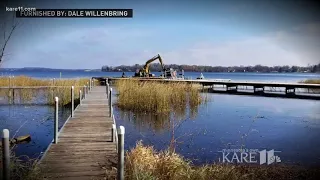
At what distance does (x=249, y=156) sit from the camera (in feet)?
17.1

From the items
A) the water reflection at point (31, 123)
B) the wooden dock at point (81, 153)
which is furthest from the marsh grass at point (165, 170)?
the water reflection at point (31, 123)

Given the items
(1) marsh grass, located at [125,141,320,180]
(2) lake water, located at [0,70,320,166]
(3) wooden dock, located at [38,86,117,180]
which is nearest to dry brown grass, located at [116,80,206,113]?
(2) lake water, located at [0,70,320,166]

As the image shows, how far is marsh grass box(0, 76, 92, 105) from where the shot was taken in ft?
38.5

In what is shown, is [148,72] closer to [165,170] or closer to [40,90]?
[40,90]

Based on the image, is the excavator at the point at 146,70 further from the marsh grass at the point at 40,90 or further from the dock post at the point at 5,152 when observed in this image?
the dock post at the point at 5,152

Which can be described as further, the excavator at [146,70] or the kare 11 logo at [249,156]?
the excavator at [146,70]

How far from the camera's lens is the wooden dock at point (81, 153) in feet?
10.4

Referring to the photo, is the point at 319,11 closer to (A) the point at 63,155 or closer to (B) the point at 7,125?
(A) the point at 63,155

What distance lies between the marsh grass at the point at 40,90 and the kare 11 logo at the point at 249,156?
7.49 metres

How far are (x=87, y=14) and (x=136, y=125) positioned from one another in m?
3.70

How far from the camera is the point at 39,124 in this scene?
306 inches

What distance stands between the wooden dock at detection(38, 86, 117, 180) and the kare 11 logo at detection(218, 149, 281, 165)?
6.22 ft

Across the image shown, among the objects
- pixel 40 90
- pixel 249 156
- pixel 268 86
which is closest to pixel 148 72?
pixel 268 86

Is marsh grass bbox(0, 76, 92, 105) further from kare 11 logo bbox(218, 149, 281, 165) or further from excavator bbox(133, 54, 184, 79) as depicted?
kare 11 logo bbox(218, 149, 281, 165)
